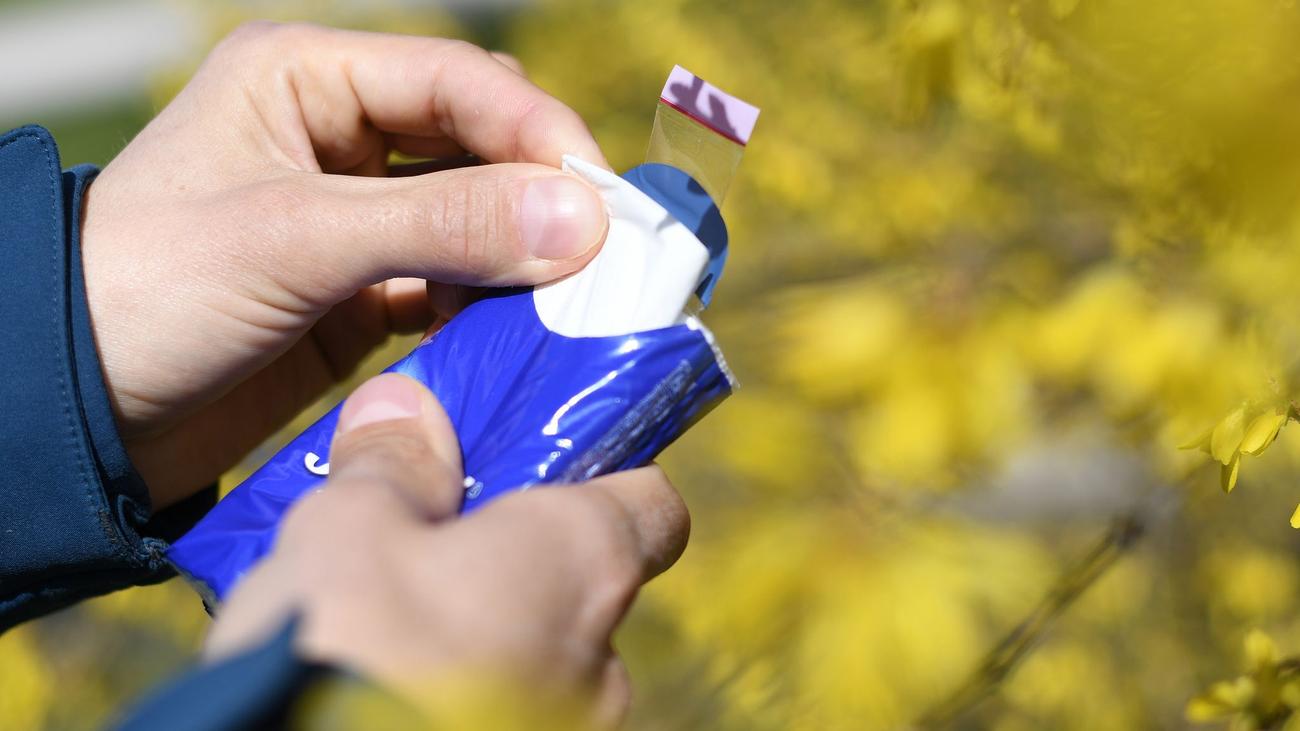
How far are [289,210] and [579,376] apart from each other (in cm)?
32

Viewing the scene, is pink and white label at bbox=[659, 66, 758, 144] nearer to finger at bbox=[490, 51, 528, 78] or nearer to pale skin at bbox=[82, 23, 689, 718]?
pale skin at bbox=[82, 23, 689, 718]

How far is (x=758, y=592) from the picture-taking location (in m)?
1.12

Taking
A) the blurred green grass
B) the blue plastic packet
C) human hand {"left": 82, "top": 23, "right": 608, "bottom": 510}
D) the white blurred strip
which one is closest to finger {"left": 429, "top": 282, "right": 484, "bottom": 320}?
human hand {"left": 82, "top": 23, "right": 608, "bottom": 510}

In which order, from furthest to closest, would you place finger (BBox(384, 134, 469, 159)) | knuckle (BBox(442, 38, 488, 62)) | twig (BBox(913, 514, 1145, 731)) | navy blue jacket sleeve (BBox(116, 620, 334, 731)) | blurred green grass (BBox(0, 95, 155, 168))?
blurred green grass (BBox(0, 95, 155, 168)), finger (BBox(384, 134, 469, 159)), knuckle (BBox(442, 38, 488, 62)), twig (BBox(913, 514, 1145, 731)), navy blue jacket sleeve (BBox(116, 620, 334, 731))

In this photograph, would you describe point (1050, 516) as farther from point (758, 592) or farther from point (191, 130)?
point (191, 130)

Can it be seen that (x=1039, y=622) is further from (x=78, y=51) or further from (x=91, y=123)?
(x=78, y=51)

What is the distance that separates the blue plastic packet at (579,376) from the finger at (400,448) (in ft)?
0.08

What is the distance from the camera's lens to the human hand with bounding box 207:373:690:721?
0.40 m

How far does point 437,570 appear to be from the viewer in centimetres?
43

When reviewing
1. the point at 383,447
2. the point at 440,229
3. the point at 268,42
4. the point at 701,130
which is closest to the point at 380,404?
the point at 383,447

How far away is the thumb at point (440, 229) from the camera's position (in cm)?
66

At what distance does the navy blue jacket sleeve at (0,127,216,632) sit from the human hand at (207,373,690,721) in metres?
0.30

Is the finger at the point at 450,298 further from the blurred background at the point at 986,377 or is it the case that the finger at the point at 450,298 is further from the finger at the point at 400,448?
the blurred background at the point at 986,377

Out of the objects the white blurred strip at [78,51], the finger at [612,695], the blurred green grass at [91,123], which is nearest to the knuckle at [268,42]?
the finger at [612,695]
